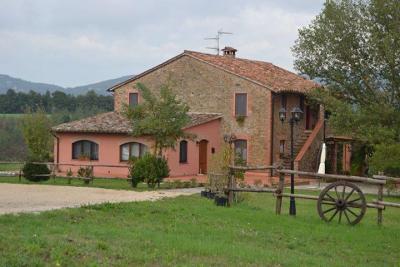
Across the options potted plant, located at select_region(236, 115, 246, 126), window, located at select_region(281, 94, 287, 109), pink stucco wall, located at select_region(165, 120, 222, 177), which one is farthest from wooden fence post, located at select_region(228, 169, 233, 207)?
window, located at select_region(281, 94, 287, 109)

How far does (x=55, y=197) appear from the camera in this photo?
19219 mm

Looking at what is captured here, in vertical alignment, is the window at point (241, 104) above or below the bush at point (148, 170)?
above

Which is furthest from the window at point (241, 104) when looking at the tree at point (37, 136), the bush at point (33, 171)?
the tree at point (37, 136)

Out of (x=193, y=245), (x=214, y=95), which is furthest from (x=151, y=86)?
(x=193, y=245)

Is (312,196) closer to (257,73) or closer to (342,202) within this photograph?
(342,202)

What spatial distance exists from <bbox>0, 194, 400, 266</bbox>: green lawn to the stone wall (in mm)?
19009

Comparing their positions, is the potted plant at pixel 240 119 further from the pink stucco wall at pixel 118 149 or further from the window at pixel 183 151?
the window at pixel 183 151

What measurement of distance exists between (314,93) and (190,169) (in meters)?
7.88

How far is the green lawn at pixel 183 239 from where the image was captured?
878 cm

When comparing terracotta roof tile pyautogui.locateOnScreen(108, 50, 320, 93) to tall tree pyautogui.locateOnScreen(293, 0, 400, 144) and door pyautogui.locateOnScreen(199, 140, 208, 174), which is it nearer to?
tall tree pyautogui.locateOnScreen(293, 0, 400, 144)

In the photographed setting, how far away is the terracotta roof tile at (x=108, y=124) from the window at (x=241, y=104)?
1.13 meters

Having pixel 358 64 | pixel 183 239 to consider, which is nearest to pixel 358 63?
pixel 358 64

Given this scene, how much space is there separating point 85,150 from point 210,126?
7.29 metres

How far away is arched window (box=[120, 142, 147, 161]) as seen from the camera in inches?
1347
